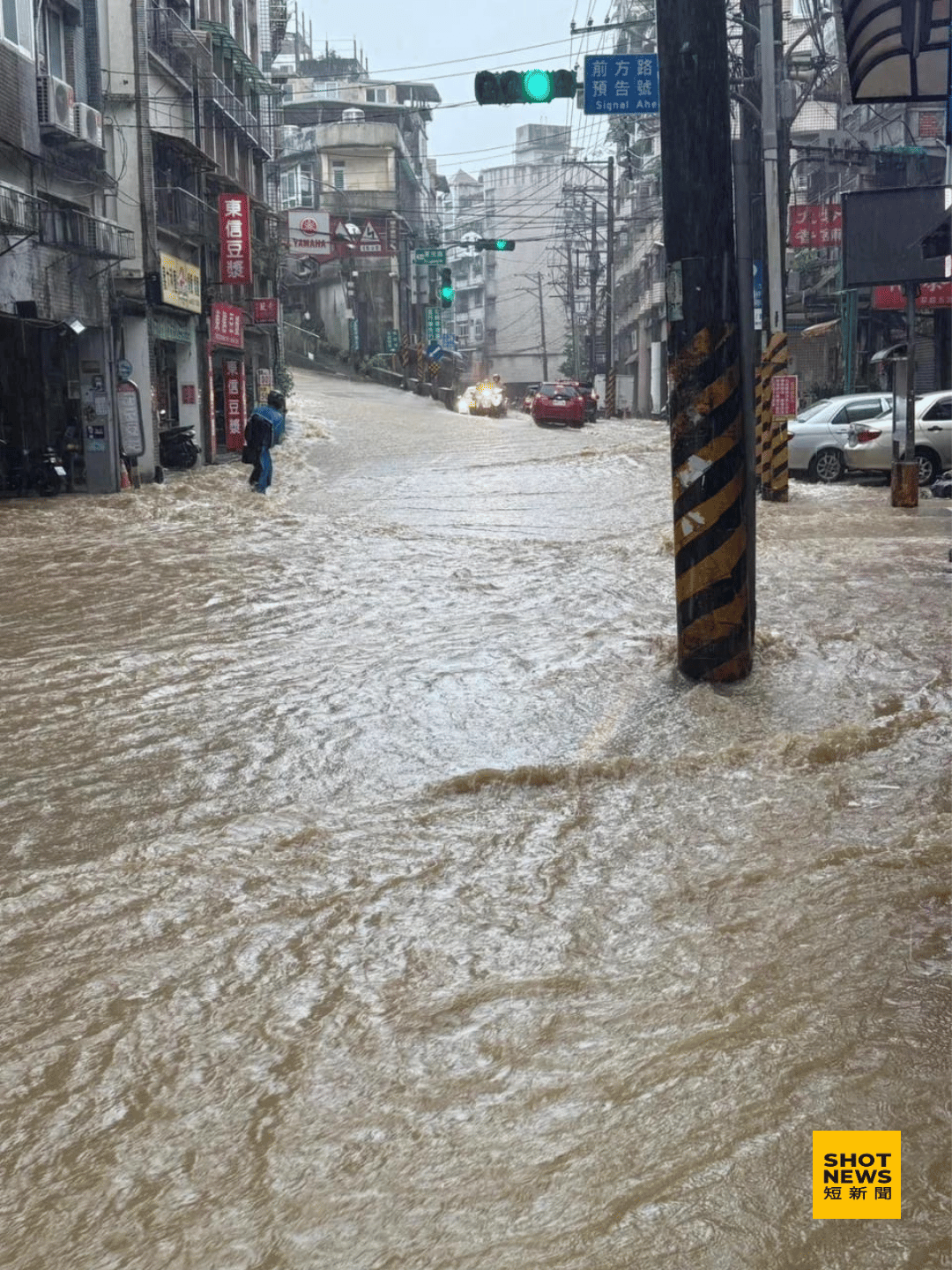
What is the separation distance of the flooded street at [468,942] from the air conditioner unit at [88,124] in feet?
50.4

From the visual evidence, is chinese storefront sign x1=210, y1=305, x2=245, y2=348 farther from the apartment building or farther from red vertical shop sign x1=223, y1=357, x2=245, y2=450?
the apartment building

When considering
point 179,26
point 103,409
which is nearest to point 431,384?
point 179,26

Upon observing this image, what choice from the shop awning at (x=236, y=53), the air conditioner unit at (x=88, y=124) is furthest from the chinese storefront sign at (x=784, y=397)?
the shop awning at (x=236, y=53)

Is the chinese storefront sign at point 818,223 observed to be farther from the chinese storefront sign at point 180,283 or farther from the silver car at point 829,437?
the chinese storefront sign at point 180,283

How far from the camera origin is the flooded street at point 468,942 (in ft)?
9.74

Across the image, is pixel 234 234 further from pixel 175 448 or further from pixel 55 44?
pixel 55 44

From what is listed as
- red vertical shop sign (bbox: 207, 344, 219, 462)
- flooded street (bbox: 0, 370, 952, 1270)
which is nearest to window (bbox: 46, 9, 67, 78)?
red vertical shop sign (bbox: 207, 344, 219, 462)

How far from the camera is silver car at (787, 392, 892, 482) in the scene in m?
22.9

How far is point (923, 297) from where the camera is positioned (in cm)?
2931

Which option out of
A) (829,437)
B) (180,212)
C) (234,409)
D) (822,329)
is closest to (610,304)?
(822,329)

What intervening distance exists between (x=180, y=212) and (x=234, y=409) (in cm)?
690

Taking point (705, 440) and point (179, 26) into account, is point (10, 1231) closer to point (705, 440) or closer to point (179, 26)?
point (705, 440)

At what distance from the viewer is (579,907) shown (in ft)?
15.3

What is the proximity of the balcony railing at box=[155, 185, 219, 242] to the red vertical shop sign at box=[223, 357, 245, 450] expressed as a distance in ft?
16.7
